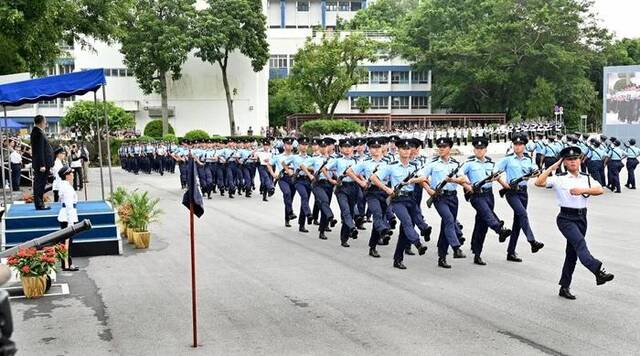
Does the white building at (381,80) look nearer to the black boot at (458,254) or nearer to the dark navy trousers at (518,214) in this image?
the black boot at (458,254)

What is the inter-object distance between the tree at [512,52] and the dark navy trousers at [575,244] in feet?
180

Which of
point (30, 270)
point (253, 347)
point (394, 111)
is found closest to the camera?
point (253, 347)

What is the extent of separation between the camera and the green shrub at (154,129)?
5909 centimetres

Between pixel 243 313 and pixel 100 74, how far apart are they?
723 cm

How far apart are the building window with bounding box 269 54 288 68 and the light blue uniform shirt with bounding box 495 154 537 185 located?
66.5 m

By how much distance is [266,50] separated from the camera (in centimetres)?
6041

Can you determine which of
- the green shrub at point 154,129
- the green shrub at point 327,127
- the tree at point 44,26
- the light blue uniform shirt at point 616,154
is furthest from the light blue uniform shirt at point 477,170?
the green shrub at point 154,129

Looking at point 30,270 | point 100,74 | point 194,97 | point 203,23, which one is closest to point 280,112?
point 194,97

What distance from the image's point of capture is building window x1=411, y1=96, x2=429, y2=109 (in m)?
81.1

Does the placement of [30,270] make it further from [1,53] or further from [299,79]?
[299,79]

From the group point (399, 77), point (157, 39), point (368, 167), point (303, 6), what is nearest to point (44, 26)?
point (368, 167)

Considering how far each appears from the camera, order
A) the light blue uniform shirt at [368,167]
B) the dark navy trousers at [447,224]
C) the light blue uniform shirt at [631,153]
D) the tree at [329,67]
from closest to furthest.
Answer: the dark navy trousers at [447,224] < the light blue uniform shirt at [368,167] < the light blue uniform shirt at [631,153] < the tree at [329,67]

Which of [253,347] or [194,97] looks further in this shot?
[194,97]

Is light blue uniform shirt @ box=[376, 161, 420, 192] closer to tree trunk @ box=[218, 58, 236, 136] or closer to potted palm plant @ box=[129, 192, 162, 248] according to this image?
potted palm plant @ box=[129, 192, 162, 248]
